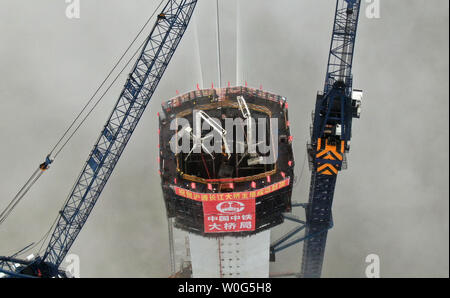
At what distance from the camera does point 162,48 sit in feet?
214

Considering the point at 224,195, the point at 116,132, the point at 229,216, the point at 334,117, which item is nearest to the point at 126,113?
the point at 116,132

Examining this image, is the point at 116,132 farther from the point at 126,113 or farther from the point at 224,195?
the point at 224,195

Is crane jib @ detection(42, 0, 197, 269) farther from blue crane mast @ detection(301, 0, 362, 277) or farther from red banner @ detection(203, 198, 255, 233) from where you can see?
blue crane mast @ detection(301, 0, 362, 277)

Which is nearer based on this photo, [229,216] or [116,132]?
[229,216]

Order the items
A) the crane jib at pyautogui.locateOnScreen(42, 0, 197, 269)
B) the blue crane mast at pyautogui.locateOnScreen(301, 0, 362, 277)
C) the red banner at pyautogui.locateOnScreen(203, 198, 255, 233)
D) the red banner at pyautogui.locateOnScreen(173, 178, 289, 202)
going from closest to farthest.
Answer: the blue crane mast at pyautogui.locateOnScreen(301, 0, 362, 277)
the red banner at pyautogui.locateOnScreen(173, 178, 289, 202)
the red banner at pyautogui.locateOnScreen(203, 198, 255, 233)
the crane jib at pyautogui.locateOnScreen(42, 0, 197, 269)

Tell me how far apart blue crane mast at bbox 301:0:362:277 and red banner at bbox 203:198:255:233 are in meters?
12.3

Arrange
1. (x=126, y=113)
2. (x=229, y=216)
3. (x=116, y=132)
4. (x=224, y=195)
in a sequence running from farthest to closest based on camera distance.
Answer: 1. (x=116, y=132)
2. (x=126, y=113)
3. (x=229, y=216)
4. (x=224, y=195)

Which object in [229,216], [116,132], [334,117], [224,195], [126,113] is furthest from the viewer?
[116,132]

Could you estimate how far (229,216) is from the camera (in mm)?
61000

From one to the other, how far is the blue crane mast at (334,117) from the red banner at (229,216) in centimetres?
1234

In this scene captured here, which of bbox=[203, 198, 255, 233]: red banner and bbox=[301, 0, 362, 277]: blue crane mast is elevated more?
bbox=[301, 0, 362, 277]: blue crane mast

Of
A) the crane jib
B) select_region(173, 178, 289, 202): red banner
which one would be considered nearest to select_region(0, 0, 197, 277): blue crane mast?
the crane jib

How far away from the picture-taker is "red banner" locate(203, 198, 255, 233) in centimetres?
6009

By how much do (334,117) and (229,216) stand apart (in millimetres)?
21055
